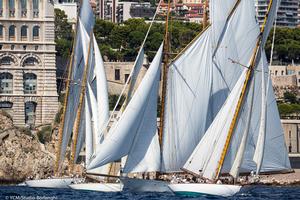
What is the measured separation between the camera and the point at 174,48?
137250 mm

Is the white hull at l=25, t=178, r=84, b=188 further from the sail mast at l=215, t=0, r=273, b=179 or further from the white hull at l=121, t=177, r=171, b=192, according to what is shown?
the sail mast at l=215, t=0, r=273, b=179

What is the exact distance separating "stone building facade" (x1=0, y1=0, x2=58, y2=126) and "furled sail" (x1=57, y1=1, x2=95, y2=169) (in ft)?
64.9

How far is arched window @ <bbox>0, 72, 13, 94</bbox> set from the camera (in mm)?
114938

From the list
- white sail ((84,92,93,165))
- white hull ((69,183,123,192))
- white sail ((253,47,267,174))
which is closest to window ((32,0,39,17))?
white sail ((84,92,93,165))

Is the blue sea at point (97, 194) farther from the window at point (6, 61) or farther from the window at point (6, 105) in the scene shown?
the window at point (6, 61)

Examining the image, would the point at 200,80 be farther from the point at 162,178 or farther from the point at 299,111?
the point at 299,111

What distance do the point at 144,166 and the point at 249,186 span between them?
6377 millimetres

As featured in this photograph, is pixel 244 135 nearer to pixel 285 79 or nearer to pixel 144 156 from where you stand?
pixel 144 156

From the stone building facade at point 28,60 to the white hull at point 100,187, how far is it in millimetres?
26343

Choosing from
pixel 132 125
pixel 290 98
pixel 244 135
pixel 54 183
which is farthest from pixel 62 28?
pixel 244 135

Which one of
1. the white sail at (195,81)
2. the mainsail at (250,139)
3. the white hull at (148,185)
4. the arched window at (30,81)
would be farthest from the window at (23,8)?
the mainsail at (250,139)

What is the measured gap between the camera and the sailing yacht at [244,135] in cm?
8006

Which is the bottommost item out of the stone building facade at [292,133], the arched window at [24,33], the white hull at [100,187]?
the stone building facade at [292,133]

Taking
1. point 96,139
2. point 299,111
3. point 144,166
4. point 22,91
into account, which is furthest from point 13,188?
point 299,111
